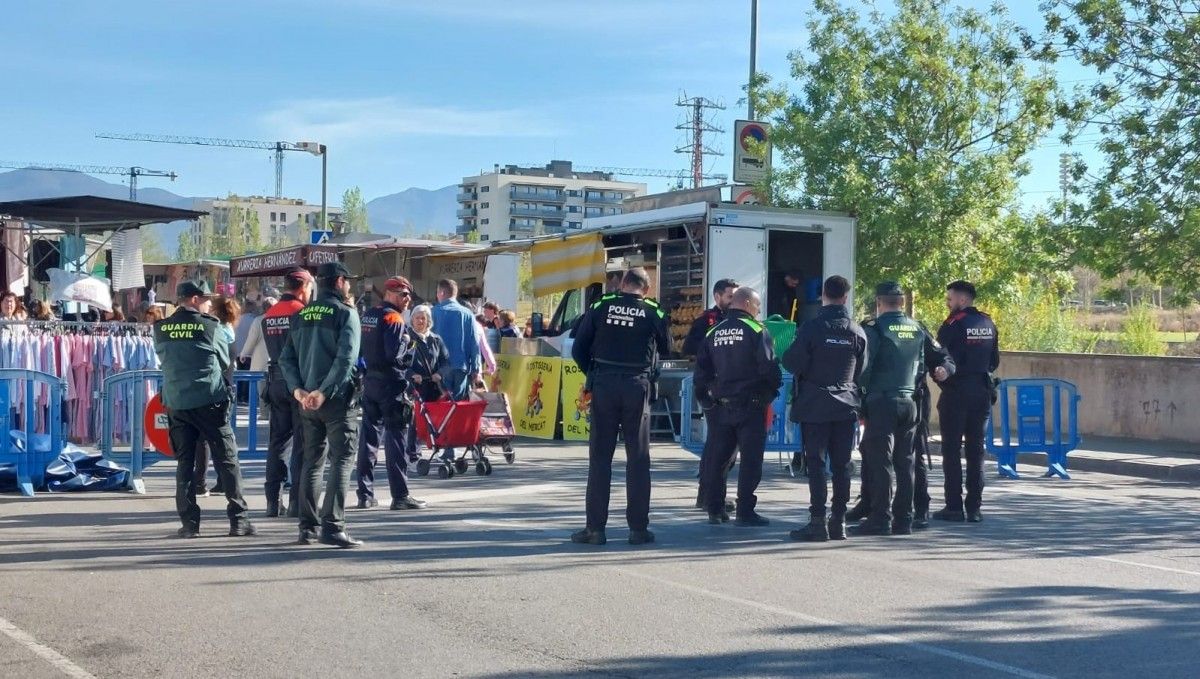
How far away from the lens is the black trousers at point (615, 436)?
9656mm

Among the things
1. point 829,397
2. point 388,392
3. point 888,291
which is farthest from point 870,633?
point 388,392

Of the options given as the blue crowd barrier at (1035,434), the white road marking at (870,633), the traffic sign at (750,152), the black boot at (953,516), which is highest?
the traffic sign at (750,152)

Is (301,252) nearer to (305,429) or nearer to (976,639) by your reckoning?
(305,429)

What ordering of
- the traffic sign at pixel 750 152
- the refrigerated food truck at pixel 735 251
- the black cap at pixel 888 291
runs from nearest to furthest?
the black cap at pixel 888 291 < the refrigerated food truck at pixel 735 251 < the traffic sign at pixel 750 152

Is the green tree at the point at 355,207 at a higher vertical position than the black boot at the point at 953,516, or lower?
higher

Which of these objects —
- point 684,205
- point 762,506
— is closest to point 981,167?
point 684,205

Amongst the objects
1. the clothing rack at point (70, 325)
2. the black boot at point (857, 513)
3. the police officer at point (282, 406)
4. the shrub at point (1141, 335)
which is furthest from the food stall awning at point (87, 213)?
the shrub at point (1141, 335)

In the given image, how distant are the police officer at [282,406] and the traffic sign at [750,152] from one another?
49.2 ft

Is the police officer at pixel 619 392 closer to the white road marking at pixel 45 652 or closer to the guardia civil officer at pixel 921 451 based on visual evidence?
the guardia civil officer at pixel 921 451

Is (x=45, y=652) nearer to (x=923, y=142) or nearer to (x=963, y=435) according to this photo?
(x=963, y=435)

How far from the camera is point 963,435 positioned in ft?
37.3

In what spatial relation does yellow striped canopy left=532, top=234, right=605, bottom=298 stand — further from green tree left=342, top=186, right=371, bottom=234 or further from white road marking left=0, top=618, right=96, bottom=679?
green tree left=342, top=186, right=371, bottom=234

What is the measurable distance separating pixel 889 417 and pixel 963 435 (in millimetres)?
1384

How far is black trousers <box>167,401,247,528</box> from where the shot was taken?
965 cm
